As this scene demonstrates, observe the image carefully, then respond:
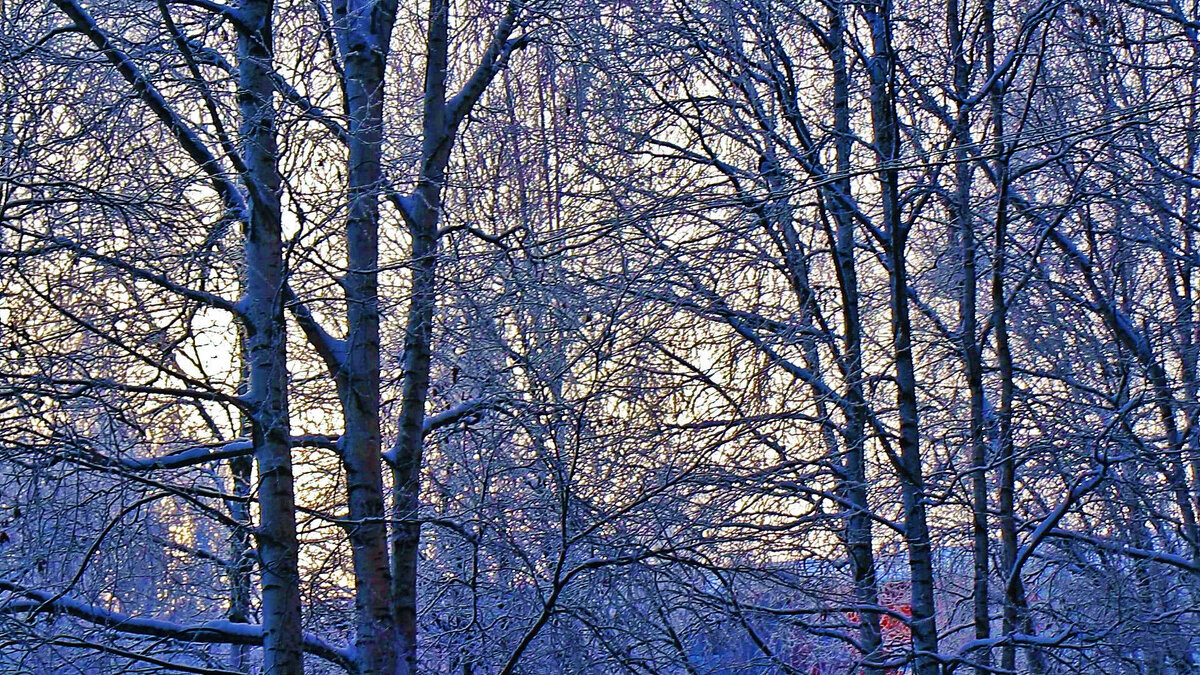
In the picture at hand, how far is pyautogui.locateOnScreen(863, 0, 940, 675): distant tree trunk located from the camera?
7359 millimetres

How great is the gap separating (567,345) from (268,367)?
5.31 ft

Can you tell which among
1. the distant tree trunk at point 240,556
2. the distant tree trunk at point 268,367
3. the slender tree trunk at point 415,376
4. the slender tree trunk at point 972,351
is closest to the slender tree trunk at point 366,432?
the slender tree trunk at point 415,376

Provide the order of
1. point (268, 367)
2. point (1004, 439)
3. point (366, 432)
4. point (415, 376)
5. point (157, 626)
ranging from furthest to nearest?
point (1004, 439) < point (415, 376) < point (366, 432) < point (268, 367) < point (157, 626)

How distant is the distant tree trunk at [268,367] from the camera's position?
6.60 meters

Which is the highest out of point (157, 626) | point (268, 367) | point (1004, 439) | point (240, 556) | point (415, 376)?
point (415, 376)

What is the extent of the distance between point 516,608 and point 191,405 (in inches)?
94.8

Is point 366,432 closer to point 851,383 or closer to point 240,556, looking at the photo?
point 240,556

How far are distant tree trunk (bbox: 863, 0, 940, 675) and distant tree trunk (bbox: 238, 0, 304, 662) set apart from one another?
3553 mm

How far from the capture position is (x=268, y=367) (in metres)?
6.64

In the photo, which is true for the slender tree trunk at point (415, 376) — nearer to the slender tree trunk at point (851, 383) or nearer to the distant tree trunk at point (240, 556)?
the distant tree trunk at point (240, 556)

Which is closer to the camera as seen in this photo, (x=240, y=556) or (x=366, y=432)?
(x=366, y=432)

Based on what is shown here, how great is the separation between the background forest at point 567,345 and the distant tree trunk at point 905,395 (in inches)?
1.1

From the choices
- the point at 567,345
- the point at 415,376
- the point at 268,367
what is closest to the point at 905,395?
the point at 567,345

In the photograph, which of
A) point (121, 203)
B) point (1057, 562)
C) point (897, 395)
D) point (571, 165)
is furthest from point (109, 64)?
point (1057, 562)
